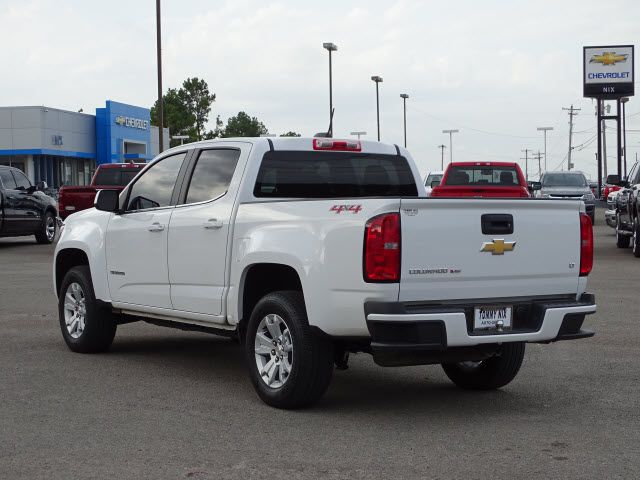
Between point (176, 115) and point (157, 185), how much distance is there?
106 m

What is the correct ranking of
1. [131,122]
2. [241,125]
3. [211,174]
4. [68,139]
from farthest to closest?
[241,125] < [131,122] < [68,139] < [211,174]

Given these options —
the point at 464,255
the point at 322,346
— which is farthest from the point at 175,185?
the point at 464,255

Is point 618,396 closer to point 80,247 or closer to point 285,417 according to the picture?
point 285,417

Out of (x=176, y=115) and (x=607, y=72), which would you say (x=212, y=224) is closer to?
(x=607, y=72)

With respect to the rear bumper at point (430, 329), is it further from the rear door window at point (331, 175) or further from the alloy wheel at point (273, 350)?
the rear door window at point (331, 175)

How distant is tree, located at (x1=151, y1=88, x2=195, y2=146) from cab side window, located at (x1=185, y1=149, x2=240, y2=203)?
10497 centimetres

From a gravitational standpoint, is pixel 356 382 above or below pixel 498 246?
below

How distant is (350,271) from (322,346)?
0.63 meters

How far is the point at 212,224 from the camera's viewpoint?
7.98 meters

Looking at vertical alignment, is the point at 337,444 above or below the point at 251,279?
below

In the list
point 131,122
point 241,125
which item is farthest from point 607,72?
point 241,125

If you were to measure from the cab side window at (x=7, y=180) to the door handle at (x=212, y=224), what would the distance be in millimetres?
18049

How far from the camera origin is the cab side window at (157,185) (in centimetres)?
888

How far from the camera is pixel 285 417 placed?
7074 mm
